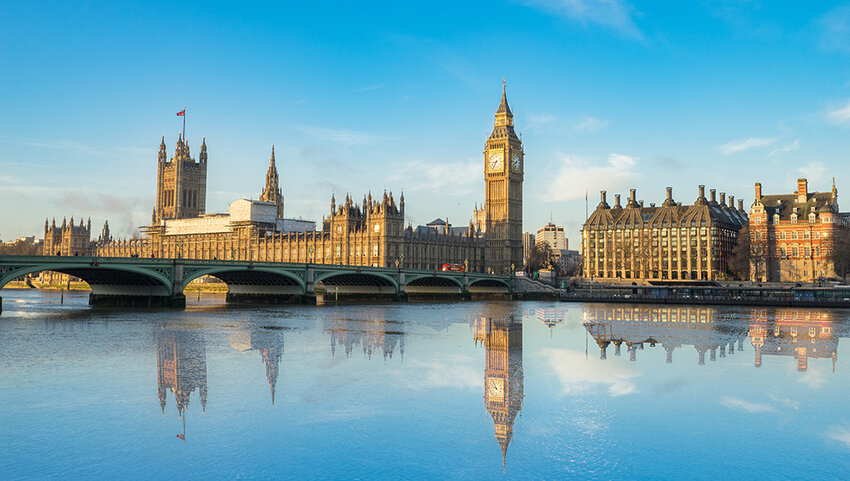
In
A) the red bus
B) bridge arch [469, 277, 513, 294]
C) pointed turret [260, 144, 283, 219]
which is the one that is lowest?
bridge arch [469, 277, 513, 294]

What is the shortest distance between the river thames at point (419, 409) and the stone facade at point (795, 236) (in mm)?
85973

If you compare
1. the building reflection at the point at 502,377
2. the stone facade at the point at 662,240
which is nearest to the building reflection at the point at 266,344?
the building reflection at the point at 502,377

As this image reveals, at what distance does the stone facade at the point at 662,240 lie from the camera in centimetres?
12925

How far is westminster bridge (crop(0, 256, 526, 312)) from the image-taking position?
5384 centimetres

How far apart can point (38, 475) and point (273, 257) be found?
134728mm

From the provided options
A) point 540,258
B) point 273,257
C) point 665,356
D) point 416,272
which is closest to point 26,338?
point 665,356

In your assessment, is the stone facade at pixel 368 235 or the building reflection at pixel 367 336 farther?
the stone facade at pixel 368 235

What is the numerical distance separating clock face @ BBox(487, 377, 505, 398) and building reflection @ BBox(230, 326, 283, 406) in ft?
20.5

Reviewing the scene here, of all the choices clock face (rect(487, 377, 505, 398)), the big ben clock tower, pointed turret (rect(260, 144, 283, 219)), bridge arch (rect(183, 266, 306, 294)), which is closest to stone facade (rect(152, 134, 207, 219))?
pointed turret (rect(260, 144, 283, 219))

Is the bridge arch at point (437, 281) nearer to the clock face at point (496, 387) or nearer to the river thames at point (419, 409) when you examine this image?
the river thames at point (419, 409)

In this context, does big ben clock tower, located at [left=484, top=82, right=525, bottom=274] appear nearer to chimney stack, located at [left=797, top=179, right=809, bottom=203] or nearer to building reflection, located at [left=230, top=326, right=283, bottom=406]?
chimney stack, located at [left=797, top=179, right=809, bottom=203]

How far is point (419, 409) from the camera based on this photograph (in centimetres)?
1795

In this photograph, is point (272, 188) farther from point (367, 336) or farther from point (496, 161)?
point (367, 336)

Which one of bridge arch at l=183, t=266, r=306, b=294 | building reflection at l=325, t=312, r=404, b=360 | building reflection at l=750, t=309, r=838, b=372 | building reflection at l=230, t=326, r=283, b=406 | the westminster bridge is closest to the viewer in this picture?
building reflection at l=230, t=326, r=283, b=406
